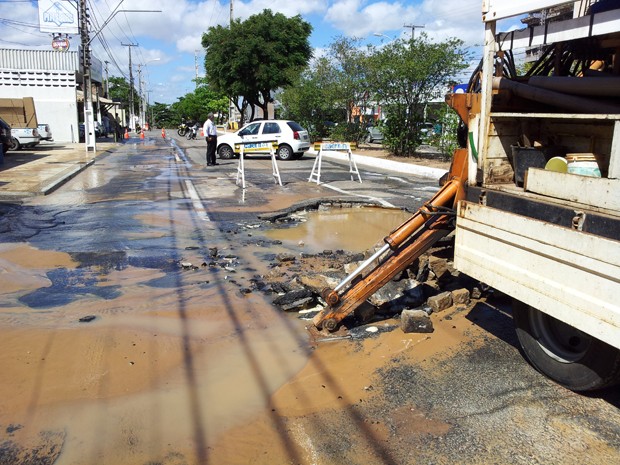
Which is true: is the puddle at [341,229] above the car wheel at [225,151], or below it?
Result: below

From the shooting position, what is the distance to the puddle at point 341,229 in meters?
8.12

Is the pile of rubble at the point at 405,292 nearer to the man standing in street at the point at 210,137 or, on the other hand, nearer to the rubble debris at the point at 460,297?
the rubble debris at the point at 460,297

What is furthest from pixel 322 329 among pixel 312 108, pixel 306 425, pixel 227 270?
pixel 312 108

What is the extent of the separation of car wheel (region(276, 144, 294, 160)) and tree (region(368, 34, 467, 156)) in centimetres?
413

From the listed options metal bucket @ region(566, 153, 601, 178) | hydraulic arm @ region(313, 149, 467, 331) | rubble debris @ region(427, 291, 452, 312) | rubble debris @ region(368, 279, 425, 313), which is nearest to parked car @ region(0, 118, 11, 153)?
rubble debris @ region(368, 279, 425, 313)

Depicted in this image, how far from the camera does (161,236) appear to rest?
28.1ft

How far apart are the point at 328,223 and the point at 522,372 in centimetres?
597

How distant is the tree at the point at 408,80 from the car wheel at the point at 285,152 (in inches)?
163

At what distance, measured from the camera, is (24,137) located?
27.1 meters

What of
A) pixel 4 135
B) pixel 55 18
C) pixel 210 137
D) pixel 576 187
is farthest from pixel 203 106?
pixel 576 187

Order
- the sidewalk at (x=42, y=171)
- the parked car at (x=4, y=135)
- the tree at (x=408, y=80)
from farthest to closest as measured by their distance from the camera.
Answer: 1. the parked car at (x=4, y=135)
2. the tree at (x=408, y=80)
3. the sidewalk at (x=42, y=171)

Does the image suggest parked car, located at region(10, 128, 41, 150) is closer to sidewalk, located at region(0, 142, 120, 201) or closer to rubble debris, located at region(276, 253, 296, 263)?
sidewalk, located at region(0, 142, 120, 201)

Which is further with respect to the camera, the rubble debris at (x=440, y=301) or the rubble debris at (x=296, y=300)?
the rubble debris at (x=296, y=300)

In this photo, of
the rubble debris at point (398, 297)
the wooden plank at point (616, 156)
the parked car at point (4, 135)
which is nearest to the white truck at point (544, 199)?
the wooden plank at point (616, 156)
